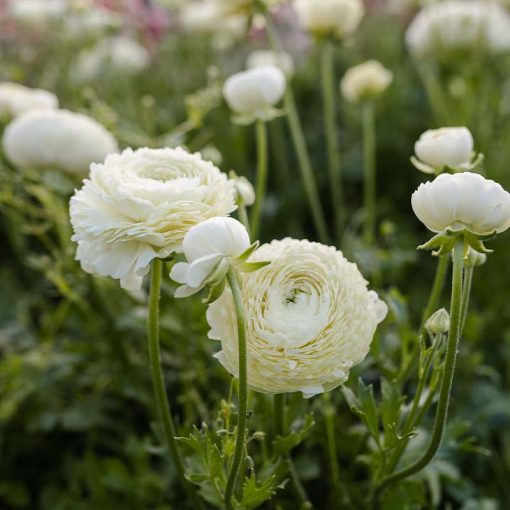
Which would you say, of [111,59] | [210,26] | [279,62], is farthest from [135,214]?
[210,26]

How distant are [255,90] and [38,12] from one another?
1356mm

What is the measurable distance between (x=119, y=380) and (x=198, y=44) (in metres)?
1.41

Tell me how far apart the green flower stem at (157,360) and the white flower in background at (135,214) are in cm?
2

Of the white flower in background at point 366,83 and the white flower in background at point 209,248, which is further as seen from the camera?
the white flower in background at point 366,83

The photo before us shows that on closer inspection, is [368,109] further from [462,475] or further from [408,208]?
[462,475]

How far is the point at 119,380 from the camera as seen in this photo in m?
1.19

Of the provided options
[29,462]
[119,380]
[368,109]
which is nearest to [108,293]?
[119,380]

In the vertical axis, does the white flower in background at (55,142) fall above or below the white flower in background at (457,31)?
below

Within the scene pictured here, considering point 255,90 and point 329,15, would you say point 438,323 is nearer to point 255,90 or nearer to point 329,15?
point 255,90

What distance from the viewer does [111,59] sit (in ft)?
6.07

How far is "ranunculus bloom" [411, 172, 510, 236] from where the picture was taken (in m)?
0.57

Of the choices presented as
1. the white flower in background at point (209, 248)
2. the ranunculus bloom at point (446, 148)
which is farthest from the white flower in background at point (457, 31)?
the white flower in background at point (209, 248)

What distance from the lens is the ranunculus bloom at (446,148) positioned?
74 centimetres

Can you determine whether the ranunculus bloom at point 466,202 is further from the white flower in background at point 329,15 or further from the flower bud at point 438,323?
the white flower in background at point 329,15
